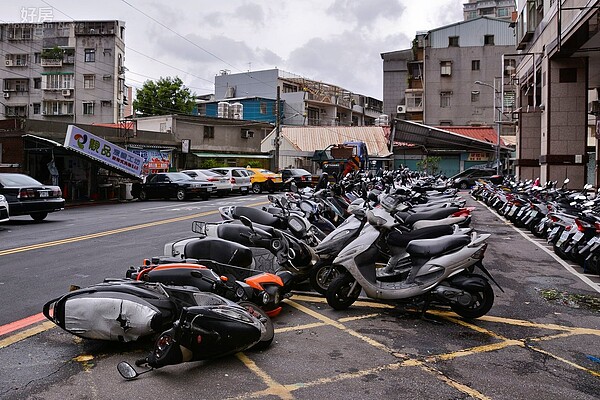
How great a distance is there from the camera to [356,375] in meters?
4.41

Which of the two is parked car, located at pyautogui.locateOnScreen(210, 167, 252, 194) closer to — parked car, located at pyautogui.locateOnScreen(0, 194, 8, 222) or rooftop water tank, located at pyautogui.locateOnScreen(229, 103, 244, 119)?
parked car, located at pyautogui.locateOnScreen(0, 194, 8, 222)

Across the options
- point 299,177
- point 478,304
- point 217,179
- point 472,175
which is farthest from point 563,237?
point 472,175

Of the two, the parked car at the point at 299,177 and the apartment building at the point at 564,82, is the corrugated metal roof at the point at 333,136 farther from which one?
the apartment building at the point at 564,82

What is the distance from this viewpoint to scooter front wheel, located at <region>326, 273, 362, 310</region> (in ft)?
20.6

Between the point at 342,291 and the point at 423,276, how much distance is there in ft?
3.08

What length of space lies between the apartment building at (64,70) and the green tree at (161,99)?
3141 millimetres

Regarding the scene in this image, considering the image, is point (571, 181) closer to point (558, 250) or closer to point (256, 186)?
point (558, 250)

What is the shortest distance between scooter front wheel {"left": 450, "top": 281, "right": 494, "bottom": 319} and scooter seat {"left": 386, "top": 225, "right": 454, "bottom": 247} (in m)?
1.19

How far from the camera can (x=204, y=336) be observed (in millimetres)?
4305

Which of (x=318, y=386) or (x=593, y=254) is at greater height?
(x=593, y=254)

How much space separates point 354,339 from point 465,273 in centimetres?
164

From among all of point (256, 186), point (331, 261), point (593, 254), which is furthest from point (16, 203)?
point (256, 186)

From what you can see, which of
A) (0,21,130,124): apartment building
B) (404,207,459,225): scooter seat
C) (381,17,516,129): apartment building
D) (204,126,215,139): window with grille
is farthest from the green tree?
(404,207,459,225): scooter seat

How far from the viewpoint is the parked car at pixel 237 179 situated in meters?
28.8
